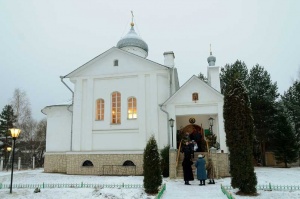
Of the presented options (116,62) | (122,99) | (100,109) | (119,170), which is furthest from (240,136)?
(116,62)

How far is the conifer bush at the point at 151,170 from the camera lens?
11.3m

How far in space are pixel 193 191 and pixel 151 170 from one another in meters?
1.83

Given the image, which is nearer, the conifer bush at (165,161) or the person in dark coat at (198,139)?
the conifer bush at (165,161)

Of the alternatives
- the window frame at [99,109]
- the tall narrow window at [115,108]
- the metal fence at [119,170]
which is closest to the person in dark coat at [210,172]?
the metal fence at [119,170]

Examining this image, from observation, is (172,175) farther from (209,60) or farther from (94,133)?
(209,60)

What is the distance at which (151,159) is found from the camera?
11.7 metres

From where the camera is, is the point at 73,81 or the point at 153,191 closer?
the point at 153,191

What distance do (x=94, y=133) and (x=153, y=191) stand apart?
927 centimetres

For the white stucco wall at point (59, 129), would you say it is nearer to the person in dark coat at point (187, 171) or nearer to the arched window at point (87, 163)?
the arched window at point (87, 163)

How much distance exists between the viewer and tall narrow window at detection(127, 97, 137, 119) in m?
19.5

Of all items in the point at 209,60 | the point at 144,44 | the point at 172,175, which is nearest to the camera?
the point at 172,175

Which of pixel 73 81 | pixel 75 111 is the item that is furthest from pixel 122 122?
pixel 73 81

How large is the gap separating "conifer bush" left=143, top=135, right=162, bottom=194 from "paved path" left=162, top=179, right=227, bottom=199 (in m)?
0.53

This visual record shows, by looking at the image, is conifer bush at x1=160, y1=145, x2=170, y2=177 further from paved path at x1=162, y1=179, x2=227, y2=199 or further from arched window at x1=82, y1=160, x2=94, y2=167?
arched window at x1=82, y1=160, x2=94, y2=167
